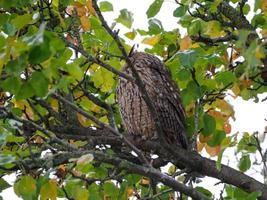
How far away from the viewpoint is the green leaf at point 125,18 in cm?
404

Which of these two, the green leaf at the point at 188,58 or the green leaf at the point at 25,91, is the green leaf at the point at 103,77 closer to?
the green leaf at the point at 188,58

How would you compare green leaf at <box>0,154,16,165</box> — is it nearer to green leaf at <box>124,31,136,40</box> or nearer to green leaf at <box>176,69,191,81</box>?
green leaf at <box>176,69,191,81</box>

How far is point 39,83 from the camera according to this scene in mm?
2283

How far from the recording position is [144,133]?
5.10m

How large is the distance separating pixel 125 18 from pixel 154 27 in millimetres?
278

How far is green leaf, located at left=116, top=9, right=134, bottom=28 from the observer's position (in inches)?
159

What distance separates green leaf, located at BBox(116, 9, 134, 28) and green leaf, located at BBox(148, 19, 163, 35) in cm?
14

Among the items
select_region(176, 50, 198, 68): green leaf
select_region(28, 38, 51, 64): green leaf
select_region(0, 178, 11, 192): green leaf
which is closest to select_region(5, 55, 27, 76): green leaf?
select_region(28, 38, 51, 64): green leaf

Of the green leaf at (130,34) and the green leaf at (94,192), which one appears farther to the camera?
the green leaf at (130,34)

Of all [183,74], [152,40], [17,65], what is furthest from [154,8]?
[17,65]

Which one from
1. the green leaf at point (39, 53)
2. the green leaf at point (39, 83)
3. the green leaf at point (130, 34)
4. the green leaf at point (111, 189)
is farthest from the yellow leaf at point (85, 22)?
the green leaf at point (39, 53)

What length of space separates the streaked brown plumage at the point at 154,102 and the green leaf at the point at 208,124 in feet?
2.99

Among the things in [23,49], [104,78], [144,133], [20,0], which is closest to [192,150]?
[104,78]

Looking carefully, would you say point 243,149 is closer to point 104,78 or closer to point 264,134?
point 264,134
